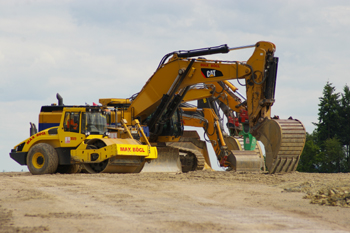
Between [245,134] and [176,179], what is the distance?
969 centimetres

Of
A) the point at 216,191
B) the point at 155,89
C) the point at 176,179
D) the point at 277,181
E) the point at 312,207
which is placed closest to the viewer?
the point at 312,207

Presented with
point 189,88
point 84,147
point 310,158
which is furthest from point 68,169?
point 310,158

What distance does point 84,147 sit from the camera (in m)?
17.0

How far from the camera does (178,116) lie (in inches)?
819

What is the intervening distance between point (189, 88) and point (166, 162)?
9.42 ft

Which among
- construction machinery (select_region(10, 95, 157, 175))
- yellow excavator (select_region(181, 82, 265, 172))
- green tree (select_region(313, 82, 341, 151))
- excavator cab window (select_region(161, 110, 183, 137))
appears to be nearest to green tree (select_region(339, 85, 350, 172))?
green tree (select_region(313, 82, 341, 151))

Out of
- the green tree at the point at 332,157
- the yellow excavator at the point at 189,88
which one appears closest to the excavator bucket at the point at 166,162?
the yellow excavator at the point at 189,88

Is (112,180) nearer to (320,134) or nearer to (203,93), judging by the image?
(203,93)

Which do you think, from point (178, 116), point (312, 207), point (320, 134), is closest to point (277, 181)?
point (312, 207)

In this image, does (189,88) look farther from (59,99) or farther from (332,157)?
(332,157)

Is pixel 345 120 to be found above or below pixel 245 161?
above

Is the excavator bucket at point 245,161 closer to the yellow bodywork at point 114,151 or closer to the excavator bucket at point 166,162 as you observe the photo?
the excavator bucket at point 166,162

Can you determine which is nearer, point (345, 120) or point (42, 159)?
point (42, 159)

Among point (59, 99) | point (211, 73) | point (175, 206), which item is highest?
point (211, 73)
